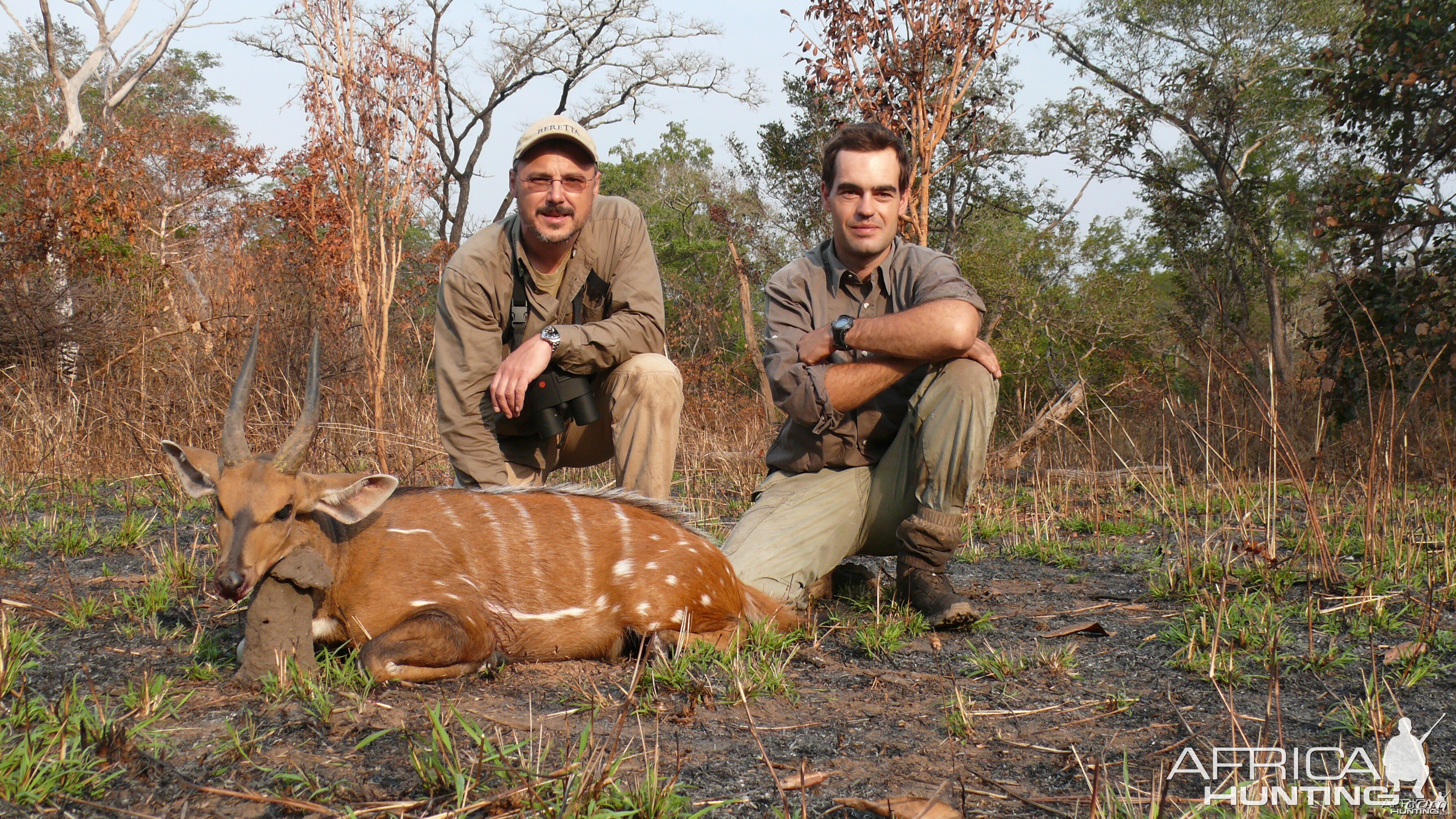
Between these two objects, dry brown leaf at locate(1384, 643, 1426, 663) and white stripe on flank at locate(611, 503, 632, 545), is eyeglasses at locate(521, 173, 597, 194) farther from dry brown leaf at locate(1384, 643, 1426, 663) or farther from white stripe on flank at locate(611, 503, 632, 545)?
dry brown leaf at locate(1384, 643, 1426, 663)

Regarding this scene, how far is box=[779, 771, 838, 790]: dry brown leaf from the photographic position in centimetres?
240

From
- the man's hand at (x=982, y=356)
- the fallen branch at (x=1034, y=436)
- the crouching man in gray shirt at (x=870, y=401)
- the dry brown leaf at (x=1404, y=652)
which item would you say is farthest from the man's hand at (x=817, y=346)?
the fallen branch at (x=1034, y=436)

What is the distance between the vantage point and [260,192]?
29.8 meters

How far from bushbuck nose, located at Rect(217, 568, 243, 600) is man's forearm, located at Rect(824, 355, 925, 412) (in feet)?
7.90

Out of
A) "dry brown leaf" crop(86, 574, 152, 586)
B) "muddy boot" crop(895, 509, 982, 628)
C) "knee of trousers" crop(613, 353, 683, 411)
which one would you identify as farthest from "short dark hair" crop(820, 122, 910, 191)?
"dry brown leaf" crop(86, 574, 152, 586)

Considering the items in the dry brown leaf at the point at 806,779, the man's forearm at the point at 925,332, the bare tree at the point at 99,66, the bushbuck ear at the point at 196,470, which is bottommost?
the dry brown leaf at the point at 806,779

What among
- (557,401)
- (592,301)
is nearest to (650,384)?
(557,401)

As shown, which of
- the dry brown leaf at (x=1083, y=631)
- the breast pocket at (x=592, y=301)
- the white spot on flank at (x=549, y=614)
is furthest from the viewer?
the breast pocket at (x=592, y=301)

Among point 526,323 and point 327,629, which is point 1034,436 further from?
point 327,629

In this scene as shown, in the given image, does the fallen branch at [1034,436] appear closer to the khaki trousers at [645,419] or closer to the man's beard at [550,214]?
the khaki trousers at [645,419]

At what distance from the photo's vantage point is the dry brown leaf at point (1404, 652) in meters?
3.20

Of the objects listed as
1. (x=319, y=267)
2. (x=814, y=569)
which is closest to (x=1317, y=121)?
(x=319, y=267)

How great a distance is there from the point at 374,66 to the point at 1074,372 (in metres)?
13.6

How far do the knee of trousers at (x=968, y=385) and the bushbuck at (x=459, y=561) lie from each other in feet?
3.71
